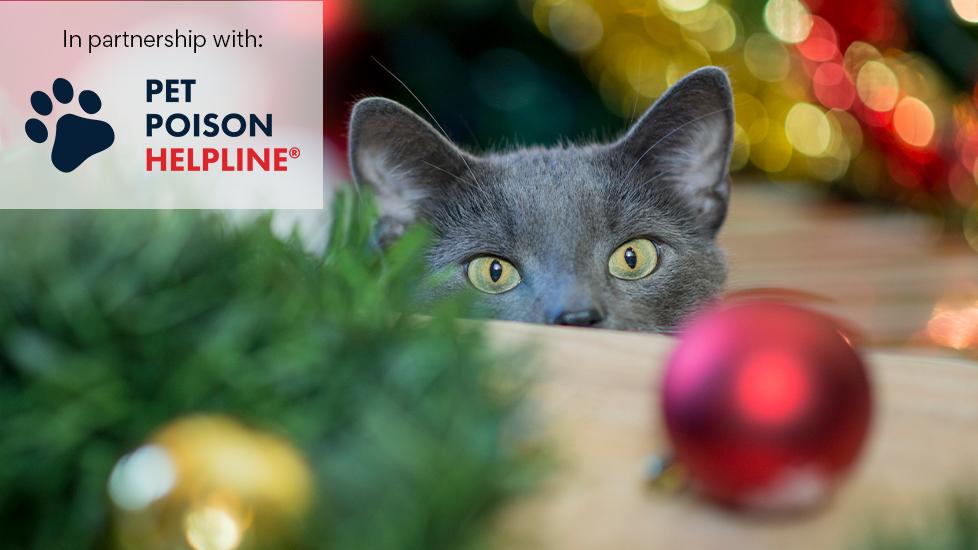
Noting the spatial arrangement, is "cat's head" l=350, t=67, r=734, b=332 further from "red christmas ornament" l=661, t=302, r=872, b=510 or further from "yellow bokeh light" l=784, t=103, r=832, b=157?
"yellow bokeh light" l=784, t=103, r=832, b=157

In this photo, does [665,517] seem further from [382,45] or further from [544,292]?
[382,45]

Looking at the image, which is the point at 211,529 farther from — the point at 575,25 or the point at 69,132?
the point at 575,25

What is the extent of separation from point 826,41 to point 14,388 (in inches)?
67.9

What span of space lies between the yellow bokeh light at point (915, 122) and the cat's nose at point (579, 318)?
1.27m

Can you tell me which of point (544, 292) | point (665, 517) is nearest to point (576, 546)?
point (665, 517)

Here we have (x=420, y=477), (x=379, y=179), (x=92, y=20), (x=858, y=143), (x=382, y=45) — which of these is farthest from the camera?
(x=858, y=143)

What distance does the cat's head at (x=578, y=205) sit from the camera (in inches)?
36.5

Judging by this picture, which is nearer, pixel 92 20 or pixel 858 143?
pixel 92 20

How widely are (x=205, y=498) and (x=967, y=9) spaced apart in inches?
67.8

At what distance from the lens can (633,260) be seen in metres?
0.97

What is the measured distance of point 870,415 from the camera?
44 centimetres

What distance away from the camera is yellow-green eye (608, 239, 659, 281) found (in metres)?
0.96

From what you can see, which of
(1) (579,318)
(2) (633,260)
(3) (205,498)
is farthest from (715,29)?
(3) (205,498)

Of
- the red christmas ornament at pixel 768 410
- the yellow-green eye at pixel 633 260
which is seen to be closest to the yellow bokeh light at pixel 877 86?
the yellow-green eye at pixel 633 260
